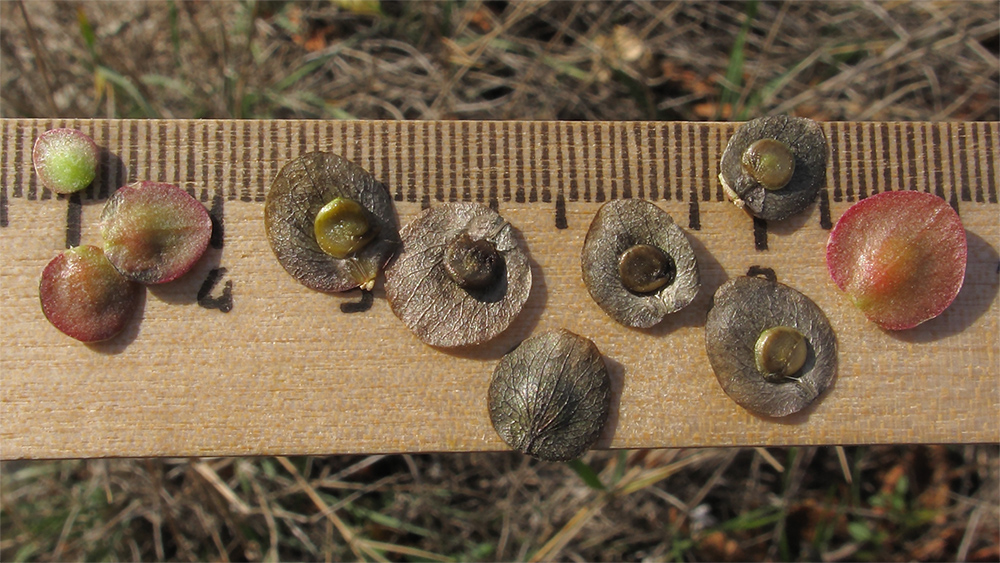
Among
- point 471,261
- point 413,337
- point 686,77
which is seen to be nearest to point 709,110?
point 686,77

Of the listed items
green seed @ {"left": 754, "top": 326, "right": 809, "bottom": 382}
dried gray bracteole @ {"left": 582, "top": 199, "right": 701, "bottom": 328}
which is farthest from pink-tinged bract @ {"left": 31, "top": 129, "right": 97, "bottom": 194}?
green seed @ {"left": 754, "top": 326, "right": 809, "bottom": 382}

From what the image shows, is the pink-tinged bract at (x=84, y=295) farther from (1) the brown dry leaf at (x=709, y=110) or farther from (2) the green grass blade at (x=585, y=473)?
(1) the brown dry leaf at (x=709, y=110)

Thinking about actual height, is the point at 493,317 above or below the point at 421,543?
above

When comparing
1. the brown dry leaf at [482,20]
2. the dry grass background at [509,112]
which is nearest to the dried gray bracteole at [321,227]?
the dry grass background at [509,112]

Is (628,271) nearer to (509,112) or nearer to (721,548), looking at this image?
(509,112)

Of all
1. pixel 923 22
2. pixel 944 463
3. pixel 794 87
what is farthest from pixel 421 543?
pixel 923 22

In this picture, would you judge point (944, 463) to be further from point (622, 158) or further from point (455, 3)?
point (455, 3)
